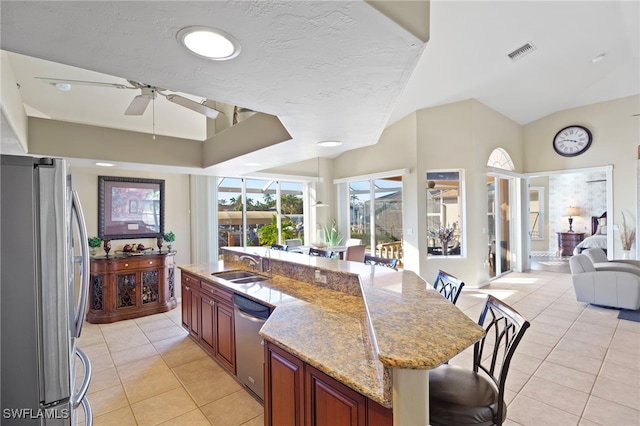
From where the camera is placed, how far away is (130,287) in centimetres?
460

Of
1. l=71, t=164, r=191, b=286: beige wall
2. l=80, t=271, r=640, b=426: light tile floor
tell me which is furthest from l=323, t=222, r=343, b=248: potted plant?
l=80, t=271, r=640, b=426: light tile floor

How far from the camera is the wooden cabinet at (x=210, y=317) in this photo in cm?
280

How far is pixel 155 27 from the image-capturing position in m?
1.16

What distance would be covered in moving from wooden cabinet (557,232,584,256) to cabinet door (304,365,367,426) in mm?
10769

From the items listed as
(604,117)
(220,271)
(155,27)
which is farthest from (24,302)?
(604,117)

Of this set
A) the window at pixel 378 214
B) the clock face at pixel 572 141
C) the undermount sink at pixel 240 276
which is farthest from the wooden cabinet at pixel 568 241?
the undermount sink at pixel 240 276

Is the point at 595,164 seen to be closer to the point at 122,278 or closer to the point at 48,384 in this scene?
the point at 48,384

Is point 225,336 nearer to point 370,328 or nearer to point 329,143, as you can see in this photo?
point 370,328

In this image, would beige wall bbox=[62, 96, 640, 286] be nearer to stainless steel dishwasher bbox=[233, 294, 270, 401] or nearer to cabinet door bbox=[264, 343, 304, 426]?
stainless steel dishwasher bbox=[233, 294, 270, 401]

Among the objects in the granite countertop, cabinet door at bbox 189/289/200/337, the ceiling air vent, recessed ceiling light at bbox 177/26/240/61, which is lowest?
cabinet door at bbox 189/289/200/337

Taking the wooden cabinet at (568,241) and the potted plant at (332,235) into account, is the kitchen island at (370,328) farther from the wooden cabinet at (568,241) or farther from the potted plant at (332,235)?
the wooden cabinet at (568,241)

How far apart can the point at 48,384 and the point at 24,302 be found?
371mm

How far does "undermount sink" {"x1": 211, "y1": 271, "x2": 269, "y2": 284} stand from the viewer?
3210mm

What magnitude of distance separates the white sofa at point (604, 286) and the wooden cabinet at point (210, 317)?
524 centimetres
